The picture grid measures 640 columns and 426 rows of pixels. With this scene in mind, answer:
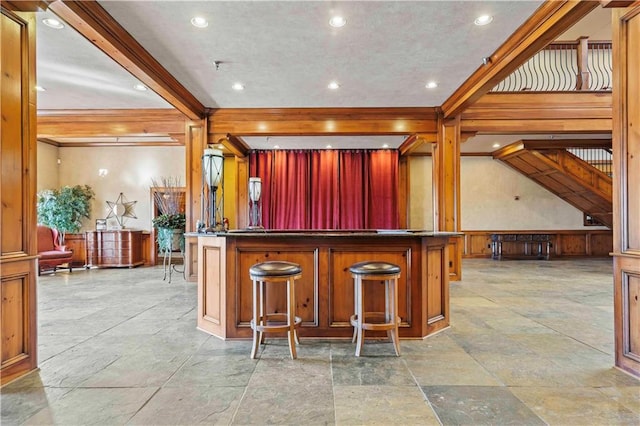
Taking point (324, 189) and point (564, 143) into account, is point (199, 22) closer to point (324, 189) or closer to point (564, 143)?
point (324, 189)

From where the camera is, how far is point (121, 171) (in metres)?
8.50

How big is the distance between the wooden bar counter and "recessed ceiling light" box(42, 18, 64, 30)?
98.2 inches

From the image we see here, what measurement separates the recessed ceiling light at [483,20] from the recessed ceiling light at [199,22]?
2568mm

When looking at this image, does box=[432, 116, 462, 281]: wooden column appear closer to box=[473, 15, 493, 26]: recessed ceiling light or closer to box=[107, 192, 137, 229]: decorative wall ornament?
box=[473, 15, 493, 26]: recessed ceiling light

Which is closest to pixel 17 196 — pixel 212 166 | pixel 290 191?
pixel 212 166

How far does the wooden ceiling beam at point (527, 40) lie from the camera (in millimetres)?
2819

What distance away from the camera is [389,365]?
2535mm

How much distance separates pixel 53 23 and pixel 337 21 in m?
2.73

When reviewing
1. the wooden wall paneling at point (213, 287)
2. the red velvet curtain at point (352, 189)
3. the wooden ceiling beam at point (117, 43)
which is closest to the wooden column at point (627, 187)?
the wooden wall paneling at point (213, 287)

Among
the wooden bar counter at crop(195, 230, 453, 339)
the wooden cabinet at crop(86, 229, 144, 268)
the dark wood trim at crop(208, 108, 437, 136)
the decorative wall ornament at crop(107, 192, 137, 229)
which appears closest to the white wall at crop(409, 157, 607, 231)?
the dark wood trim at crop(208, 108, 437, 136)

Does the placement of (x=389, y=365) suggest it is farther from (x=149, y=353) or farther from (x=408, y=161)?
(x=408, y=161)

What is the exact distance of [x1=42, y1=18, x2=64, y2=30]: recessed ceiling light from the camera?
316cm

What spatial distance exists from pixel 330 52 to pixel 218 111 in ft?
9.50

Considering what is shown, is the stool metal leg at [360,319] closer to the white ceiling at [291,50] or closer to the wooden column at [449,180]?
the white ceiling at [291,50]
